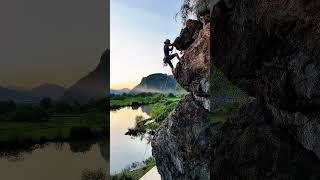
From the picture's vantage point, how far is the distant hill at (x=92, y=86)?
340 cm

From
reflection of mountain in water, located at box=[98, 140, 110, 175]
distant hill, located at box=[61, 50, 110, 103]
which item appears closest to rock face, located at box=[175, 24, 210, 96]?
distant hill, located at box=[61, 50, 110, 103]

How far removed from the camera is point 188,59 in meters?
5.36

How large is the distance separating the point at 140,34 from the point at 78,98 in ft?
5.31

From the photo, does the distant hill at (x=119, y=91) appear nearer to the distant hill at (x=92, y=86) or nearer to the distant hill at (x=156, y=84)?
Result: the distant hill at (x=156, y=84)

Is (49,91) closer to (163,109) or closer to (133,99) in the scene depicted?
(133,99)

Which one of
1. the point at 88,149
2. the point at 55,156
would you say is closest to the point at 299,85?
the point at 88,149

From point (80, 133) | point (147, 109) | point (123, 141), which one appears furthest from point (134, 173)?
point (80, 133)

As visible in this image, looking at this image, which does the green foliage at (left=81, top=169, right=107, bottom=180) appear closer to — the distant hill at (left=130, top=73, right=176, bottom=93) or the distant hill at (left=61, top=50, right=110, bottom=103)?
the distant hill at (left=61, top=50, right=110, bottom=103)

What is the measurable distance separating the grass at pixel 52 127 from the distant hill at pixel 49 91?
14 centimetres

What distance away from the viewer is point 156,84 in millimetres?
4922

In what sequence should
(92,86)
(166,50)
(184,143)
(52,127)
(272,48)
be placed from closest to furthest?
(52,127)
(92,86)
(272,48)
(166,50)
(184,143)

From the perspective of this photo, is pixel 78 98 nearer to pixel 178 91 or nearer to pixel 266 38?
pixel 266 38

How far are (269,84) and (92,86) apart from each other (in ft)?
4.98

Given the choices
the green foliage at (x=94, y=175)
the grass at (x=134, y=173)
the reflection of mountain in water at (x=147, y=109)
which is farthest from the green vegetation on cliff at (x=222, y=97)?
the green foliage at (x=94, y=175)
